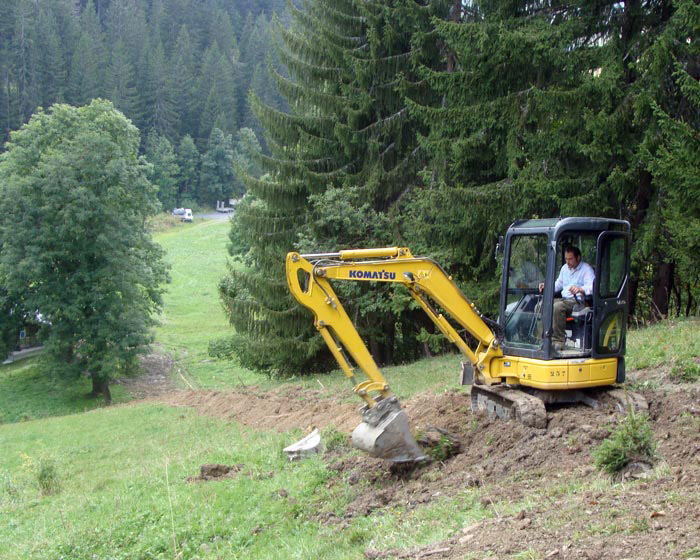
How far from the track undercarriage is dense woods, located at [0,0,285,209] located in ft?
227

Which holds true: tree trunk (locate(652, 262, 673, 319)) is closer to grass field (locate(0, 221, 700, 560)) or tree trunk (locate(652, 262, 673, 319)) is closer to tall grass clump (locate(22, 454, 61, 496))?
grass field (locate(0, 221, 700, 560))

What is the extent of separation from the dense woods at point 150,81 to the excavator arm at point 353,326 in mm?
69161

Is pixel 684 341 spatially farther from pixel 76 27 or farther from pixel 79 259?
pixel 76 27

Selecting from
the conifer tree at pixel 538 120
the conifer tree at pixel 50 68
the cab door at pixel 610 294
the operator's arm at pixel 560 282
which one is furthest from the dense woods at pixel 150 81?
the cab door at pixel 610 294

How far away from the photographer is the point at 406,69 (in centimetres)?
2161

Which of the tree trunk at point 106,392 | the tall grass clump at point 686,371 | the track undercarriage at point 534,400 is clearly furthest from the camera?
the tree trunk at point 106,392

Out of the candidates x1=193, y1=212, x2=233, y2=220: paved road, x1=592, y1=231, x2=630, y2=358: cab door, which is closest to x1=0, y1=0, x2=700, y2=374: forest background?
x1=592, y1=231, x2=630, y2=358: cab door

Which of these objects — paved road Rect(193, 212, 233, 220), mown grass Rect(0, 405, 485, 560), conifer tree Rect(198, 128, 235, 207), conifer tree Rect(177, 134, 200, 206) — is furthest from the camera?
conifer tree Rect(198, 128, 235, 207)

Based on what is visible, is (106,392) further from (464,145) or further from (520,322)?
(520,322)

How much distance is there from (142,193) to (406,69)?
53.5 feet

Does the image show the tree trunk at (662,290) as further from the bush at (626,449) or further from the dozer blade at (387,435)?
the bush at (626,449)

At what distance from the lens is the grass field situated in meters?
7.32

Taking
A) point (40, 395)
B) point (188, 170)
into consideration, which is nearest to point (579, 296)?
point (40, 395)

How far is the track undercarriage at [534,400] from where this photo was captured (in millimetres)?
8680
